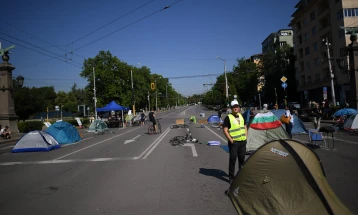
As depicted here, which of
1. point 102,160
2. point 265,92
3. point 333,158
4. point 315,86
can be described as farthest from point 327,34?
point 102,160

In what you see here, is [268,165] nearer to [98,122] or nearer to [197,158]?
[197,158]

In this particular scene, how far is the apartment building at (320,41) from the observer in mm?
37188

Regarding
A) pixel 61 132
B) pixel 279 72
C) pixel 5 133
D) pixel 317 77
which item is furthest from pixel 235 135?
pixel 279 72

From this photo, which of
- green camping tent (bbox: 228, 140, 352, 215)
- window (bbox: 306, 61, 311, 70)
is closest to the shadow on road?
green camping tent (bbox: 228, 140, 352, 215)

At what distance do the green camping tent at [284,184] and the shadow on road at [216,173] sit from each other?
74.3 inches

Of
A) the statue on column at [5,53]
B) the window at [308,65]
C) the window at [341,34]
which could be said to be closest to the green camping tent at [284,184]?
the statue on column at [5,53]

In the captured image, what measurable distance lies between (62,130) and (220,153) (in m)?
11.2

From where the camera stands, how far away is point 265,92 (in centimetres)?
6594

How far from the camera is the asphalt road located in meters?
4.97

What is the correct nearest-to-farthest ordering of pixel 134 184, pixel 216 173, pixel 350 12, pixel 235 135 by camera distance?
pixel 235 135 → pixel 134 184 → pixel 216 173 → pixel 350 12

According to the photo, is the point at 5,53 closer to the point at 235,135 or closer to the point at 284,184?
the point at 235,135

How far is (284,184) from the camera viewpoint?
→ 4191 mm

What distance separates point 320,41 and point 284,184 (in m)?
47.5

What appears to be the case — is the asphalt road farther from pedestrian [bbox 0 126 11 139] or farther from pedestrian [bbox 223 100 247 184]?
pedestrian [bbox 0 126 11 139]
